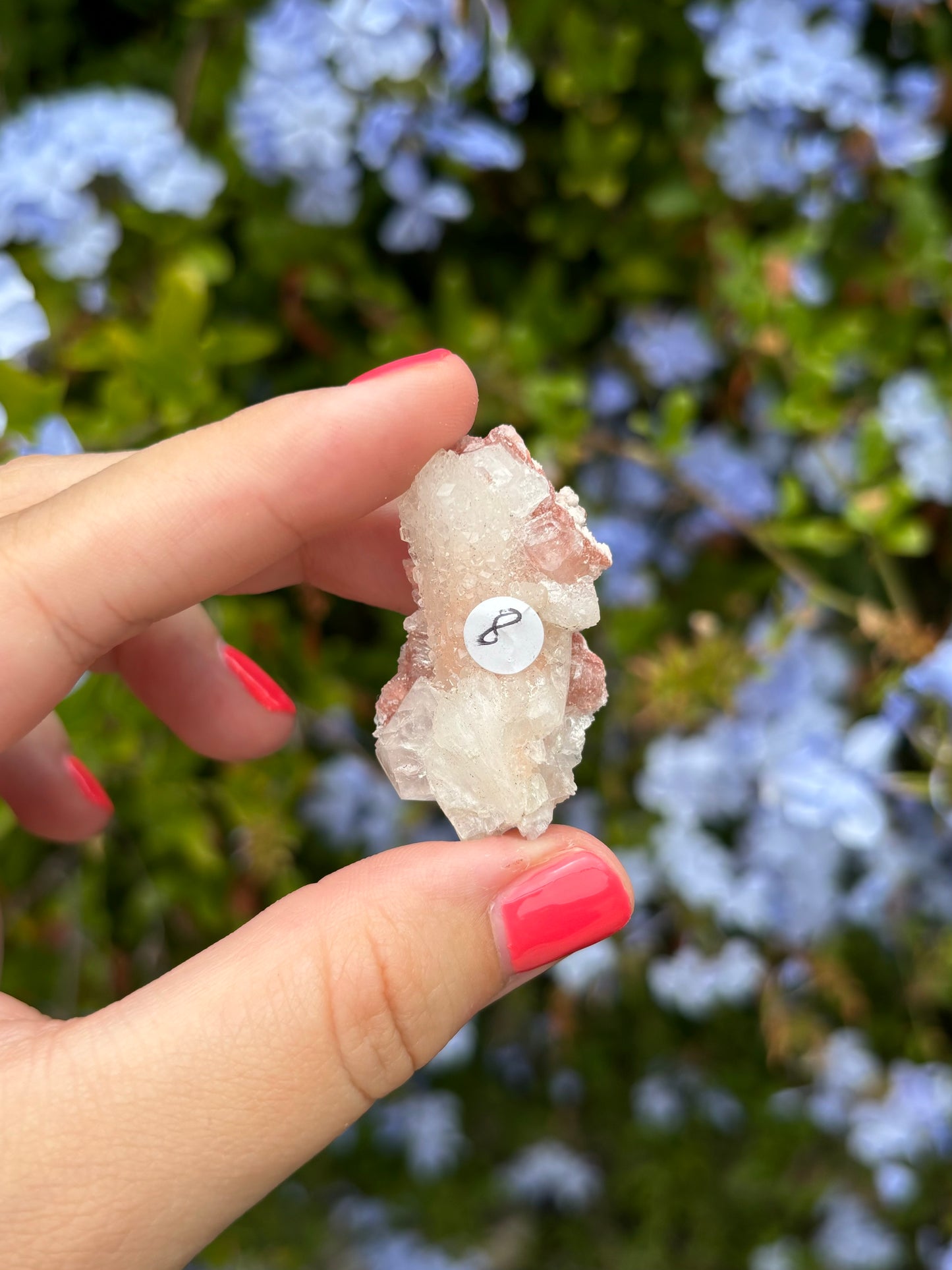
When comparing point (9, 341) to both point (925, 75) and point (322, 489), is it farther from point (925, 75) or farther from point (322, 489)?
point (925, 75)

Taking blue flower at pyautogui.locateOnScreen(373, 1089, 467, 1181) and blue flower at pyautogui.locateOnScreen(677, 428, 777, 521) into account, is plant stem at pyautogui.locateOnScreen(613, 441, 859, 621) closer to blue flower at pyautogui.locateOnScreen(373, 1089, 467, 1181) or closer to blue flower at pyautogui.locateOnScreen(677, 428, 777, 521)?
Result: blue flower at pyautogui.locateOnScreen(677, 428, 777, 521)

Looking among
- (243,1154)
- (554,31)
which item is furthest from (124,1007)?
(554,31)

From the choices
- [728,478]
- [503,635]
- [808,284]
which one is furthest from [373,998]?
[808,284]

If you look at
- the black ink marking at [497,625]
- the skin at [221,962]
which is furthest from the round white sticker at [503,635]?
the skin at [221,962]

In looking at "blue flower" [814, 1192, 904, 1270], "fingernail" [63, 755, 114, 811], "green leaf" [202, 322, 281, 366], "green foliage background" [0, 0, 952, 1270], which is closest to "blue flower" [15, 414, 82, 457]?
"green foliage background" [0, 0, 952, 1270]

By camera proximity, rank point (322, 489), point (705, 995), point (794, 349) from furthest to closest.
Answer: point (705, 995)
point (794, 349)
point (322, 489)

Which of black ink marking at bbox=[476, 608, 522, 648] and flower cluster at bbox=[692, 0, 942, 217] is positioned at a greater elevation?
flower cluster at bbox=[692, 0, 942, 217]
